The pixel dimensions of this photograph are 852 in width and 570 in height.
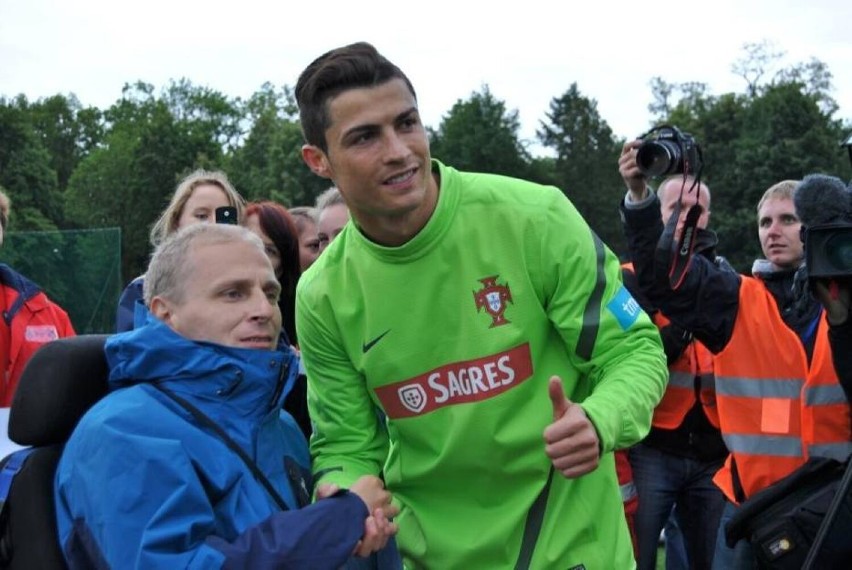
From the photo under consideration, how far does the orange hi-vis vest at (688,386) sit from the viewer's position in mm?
5434

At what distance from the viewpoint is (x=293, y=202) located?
60031 mm

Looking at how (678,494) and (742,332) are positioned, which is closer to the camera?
(742,332)

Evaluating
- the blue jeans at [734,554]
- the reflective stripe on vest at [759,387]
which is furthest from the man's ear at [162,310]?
the blue jeans at [734,554]

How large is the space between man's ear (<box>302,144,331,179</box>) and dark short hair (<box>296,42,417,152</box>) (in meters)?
0.03

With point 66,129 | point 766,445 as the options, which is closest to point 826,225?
point 766,445

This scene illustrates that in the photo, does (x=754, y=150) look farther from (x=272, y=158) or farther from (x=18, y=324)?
(x=18, y=324)

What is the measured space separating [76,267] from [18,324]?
14247 mm

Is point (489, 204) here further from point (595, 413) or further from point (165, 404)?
point (165, 404)

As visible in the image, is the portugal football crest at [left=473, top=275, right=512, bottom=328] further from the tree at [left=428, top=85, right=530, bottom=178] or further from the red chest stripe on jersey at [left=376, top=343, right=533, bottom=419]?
the tree at [left=428, top=85, right=530, bottom=178]

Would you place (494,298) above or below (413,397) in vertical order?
above

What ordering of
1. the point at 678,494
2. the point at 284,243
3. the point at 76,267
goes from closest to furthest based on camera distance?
the point at 284,243, the point at 678,494, the point at 76,267

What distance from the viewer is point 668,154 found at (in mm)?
4191

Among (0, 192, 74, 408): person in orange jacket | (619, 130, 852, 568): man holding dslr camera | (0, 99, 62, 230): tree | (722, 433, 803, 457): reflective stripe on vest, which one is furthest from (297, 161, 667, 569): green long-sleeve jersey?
(0, 99, 62, 230): tree

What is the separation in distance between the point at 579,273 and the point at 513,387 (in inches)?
13.1
